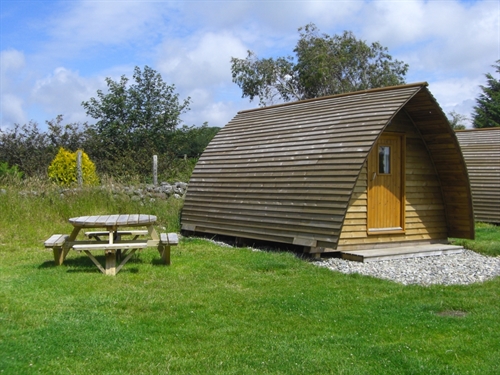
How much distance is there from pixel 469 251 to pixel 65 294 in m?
8.25

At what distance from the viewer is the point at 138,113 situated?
866 inches

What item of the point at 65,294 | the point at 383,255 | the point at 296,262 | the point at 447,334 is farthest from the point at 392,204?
the point at 65,294

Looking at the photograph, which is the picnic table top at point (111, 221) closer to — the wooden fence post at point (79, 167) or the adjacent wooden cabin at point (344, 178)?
the adjacent wooden cabin at point (344, 178)

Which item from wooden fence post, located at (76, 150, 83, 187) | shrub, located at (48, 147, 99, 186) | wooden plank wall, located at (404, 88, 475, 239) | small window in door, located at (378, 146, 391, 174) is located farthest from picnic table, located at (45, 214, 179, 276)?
shrub, located at (48, 147, 99, 186)

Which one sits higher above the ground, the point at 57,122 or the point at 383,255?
the point at 57,122

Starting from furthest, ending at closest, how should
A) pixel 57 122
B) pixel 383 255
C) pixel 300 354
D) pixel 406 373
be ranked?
pixel 57 122 < pixel 383 255 < pixel 300 354 < pixel 406 373

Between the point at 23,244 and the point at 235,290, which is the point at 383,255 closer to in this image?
the point at 235,290

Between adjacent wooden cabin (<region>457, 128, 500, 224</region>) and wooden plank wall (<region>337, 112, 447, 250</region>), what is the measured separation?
15.7 feet

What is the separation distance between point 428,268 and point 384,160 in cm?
263

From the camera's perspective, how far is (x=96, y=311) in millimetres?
6441

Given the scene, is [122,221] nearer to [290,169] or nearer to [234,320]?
[234,320]

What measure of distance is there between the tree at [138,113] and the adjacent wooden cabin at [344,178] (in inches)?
342

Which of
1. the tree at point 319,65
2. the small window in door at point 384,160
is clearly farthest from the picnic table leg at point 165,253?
the tree at point 319,65

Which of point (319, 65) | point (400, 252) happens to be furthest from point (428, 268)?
point (319, 65)
